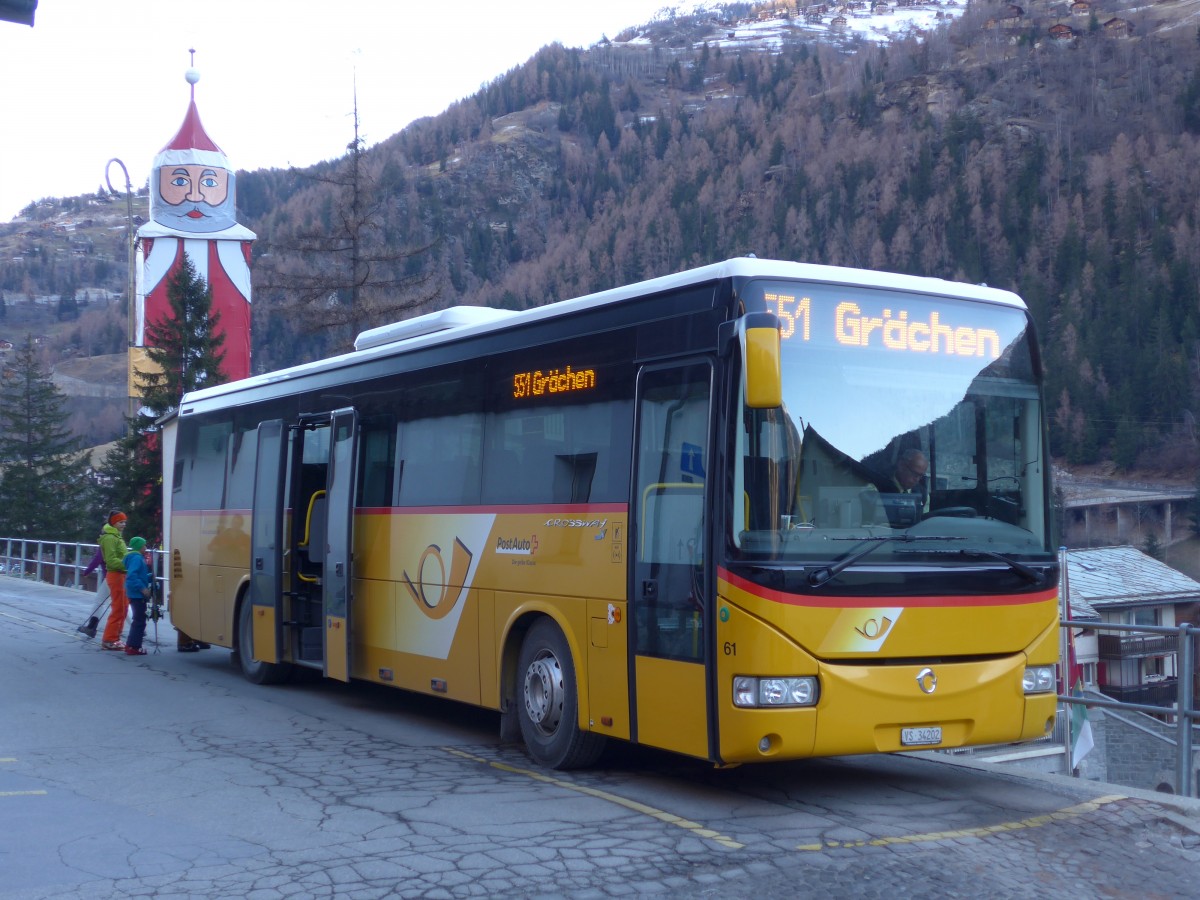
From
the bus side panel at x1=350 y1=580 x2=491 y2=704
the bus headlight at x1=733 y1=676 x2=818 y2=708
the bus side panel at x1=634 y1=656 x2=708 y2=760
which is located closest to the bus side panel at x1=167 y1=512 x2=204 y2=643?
the bus side panel at x1=350 y1=580 x2=491 y2=704

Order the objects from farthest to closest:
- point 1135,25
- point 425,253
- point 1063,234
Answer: point 1135,25 → point 1063,234 → point 425,253

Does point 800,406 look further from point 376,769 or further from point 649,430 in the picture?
point 376,769

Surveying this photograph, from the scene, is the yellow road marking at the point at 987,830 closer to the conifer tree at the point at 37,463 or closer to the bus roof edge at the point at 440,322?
the bus roof edge at the point at 440,322

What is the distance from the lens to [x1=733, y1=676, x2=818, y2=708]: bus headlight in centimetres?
686

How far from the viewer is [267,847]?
260 inches

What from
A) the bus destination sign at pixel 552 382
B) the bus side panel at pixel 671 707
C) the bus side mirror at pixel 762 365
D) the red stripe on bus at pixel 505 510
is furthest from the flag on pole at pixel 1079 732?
the bus side mirror at pixel 762 365

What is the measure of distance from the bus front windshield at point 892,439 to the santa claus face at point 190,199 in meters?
→ 56.9

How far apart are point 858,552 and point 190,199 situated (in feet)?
191

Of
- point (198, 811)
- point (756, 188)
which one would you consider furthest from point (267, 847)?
point (756, 188)

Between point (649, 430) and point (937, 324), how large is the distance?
1.81m

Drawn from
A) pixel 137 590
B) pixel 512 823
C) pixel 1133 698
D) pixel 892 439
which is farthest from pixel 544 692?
pixel 137 590

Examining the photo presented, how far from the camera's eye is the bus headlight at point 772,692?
6863 mm

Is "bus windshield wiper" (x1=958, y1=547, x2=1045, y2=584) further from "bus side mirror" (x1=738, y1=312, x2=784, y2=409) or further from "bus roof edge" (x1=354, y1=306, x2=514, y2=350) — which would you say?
"bus roof edge" (x1=354, y1=306, x2=514, y2=350)

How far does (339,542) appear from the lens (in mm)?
11438
